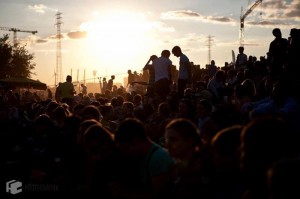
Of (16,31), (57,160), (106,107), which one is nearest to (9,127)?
(106,107)

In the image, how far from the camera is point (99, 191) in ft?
18.2

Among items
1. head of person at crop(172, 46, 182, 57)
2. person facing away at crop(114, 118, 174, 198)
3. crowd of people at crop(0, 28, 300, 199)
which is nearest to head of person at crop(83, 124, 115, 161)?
crowd of people at crop(0, 28, 300, 199)

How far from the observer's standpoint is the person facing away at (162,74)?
17.3m

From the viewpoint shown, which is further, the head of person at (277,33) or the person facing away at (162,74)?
the person facing away at (162,74)

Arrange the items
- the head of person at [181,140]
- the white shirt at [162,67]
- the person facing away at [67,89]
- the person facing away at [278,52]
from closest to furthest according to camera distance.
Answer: the head of person at [181,140]
the person facing away at [278,52]
the white shirt at [162,67]
the person facing away at [67,89]

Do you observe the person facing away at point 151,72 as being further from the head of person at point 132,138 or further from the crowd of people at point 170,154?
the head of person at point 132,138

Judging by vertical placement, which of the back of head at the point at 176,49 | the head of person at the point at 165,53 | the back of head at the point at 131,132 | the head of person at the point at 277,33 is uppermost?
the head of person at the point at 277,33

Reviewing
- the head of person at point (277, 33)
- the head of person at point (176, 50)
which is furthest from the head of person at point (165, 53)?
the head of person at point (277, 33)

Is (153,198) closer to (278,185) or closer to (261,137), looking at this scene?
(261,137)

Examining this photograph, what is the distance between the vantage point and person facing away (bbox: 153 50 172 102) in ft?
56.7

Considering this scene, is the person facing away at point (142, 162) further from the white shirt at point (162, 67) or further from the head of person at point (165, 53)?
the head of person at point (165, 53)

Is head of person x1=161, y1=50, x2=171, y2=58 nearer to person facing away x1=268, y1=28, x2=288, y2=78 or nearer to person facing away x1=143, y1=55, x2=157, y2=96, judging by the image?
person facing away x1=143, y1=55, x2=157, y2=96

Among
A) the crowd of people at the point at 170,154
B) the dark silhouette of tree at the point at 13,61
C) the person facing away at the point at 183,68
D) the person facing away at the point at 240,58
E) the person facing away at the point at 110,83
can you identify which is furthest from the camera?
the dark silhouette of tree at the point at 13,61

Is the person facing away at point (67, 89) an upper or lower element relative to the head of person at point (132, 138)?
upper
